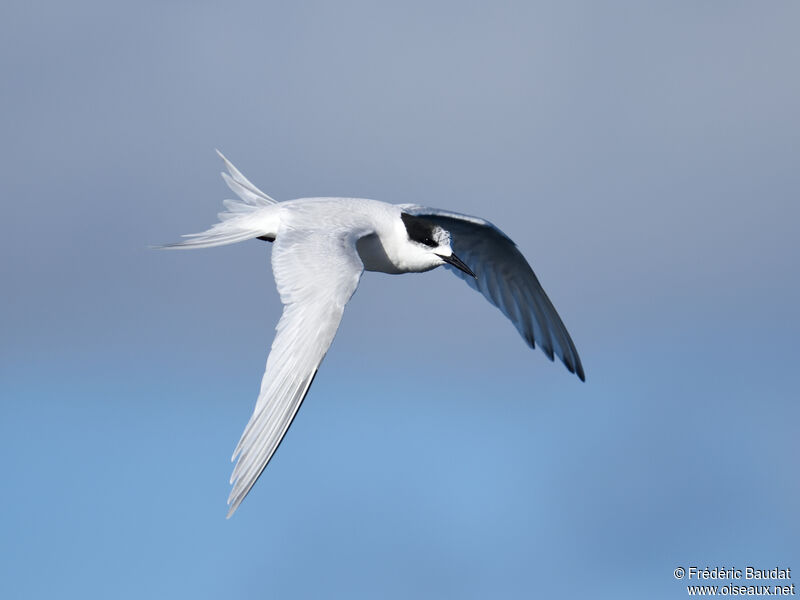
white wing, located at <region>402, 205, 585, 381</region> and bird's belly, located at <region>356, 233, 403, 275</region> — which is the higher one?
bird's belly, located at <region>356, 233, 403, 275</region>

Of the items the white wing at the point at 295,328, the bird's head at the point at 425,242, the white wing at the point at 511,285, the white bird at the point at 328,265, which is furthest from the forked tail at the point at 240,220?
the white wing at the point at 511,285

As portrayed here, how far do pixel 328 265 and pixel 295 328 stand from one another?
2.55ft

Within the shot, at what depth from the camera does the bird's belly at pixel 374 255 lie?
9609 mm

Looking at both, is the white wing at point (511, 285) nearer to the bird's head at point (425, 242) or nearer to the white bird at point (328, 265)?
the white bird at point (328, 265)

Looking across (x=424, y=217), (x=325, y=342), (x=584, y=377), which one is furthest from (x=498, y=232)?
(x=325, y=342)

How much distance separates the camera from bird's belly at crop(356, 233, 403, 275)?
9609 millimetres

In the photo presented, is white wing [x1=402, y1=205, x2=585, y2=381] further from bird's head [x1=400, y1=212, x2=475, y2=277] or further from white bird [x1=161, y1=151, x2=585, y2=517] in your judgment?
bird's head [x1=400, y1=212, x2=475, y2=277]

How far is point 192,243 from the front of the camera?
28.8ft

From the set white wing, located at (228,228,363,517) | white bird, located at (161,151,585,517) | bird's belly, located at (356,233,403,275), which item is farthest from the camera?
bird's belly, located at (356,233,403,275)

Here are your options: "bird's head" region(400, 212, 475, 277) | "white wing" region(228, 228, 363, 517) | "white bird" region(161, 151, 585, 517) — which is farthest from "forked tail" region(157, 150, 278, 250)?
"bird's head" region(400, 212, 475, 277)

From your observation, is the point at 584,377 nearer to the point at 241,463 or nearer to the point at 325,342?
the point at 325,342

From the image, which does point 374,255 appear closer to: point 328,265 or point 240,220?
point 240,220

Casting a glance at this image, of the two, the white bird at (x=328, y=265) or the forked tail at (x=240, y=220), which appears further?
the forked tail at (x=240, y=220)

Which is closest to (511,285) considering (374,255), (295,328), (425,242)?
(425,242)
